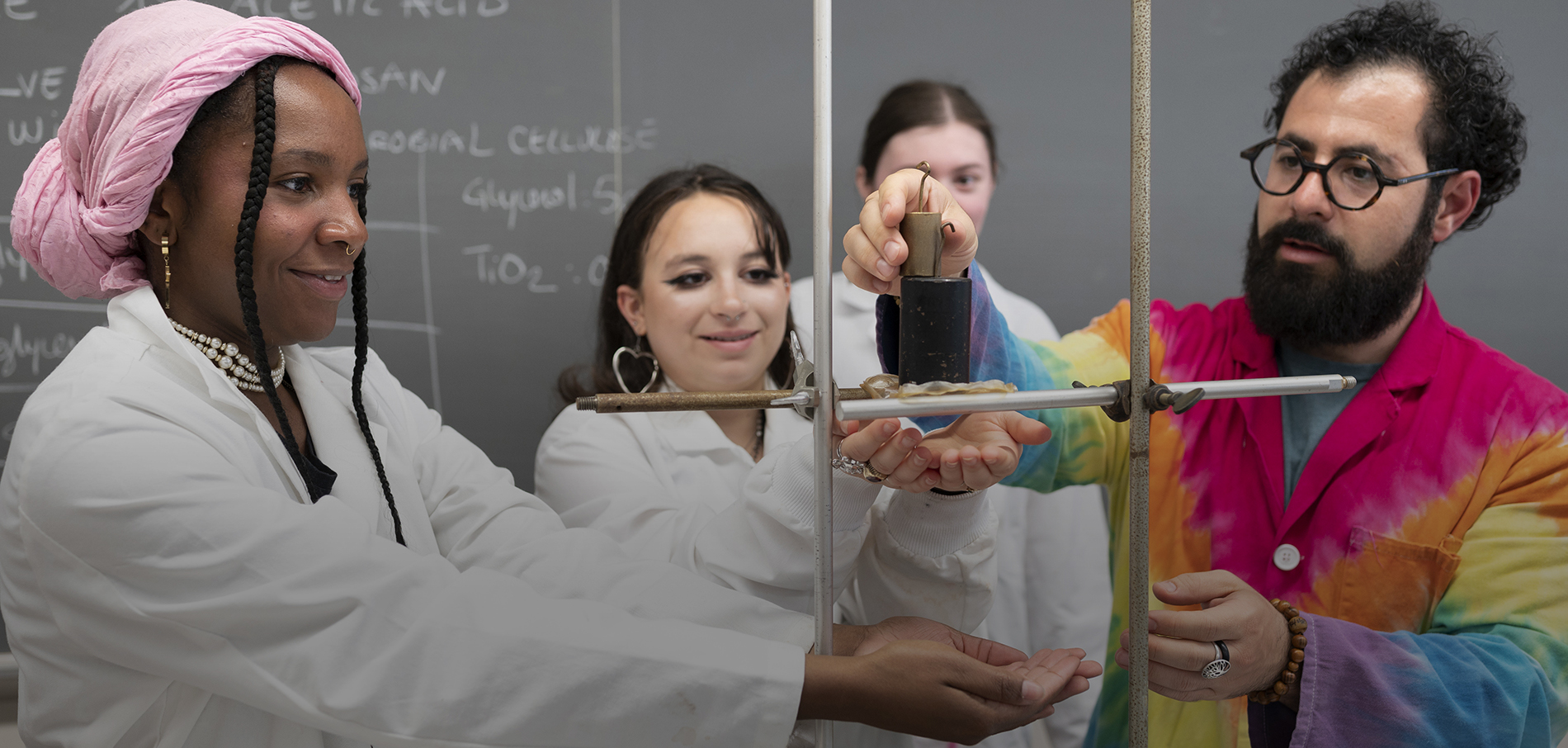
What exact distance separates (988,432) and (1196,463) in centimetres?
40

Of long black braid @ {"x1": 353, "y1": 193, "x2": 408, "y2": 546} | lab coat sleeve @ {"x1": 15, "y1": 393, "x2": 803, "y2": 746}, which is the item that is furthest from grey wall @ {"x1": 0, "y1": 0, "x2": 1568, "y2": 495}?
lab coat sleeve @ {"x1": 15, "y1": 393, "x2": 803, "y2": 746}

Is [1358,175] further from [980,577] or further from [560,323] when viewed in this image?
[560,323]

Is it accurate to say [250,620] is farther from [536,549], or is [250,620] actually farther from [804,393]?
[804,393]

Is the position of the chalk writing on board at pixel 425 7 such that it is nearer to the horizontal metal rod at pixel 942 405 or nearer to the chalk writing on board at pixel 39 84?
the chalk writing on board at pixel 39 84

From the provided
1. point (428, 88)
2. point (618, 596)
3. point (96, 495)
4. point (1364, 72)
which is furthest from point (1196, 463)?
point (428, 88)

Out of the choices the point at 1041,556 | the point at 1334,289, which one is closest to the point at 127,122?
the point at 1334,289

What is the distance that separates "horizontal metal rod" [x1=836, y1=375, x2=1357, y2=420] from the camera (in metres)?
0.73

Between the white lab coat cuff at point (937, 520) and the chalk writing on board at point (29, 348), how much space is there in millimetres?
1564

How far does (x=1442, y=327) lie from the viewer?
1.16m

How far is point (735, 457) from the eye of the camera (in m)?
1.45

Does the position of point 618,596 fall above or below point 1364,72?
below

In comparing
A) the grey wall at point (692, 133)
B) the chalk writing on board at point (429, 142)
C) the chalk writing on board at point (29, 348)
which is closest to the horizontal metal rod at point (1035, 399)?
the grey wall at point (692, 133)

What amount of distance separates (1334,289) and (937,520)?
57 centimetres

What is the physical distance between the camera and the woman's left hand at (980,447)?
3.03 feet
